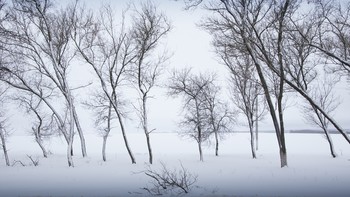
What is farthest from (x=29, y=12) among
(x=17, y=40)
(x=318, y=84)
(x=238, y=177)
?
(x=318, y=84)

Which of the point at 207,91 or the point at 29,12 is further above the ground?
the point at 29,12

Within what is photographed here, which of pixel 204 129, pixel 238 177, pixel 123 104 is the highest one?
pixel 123 104

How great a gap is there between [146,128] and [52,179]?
944 centimetres

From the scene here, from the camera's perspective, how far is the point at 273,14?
1399 cm

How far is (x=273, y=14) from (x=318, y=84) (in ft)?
62.4

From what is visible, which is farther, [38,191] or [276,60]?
[276,60]

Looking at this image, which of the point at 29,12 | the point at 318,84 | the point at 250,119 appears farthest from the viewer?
the point at 250,119

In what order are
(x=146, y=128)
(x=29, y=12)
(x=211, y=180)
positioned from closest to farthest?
(x=211, y=180), (x=29, y=12), (x=146, y=128)


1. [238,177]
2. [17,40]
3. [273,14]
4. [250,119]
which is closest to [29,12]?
[17,40]

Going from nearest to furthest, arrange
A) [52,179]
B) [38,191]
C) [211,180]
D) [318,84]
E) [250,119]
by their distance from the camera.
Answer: [38,191]
[211,180]
[52,179]
[318,84]
[250,119]

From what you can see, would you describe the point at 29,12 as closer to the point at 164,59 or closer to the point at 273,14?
the point at 164,59

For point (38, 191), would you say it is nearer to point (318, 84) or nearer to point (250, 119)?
point (250, 119)

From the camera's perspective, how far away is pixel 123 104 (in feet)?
90.5

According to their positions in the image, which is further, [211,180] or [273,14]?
[273,14]
